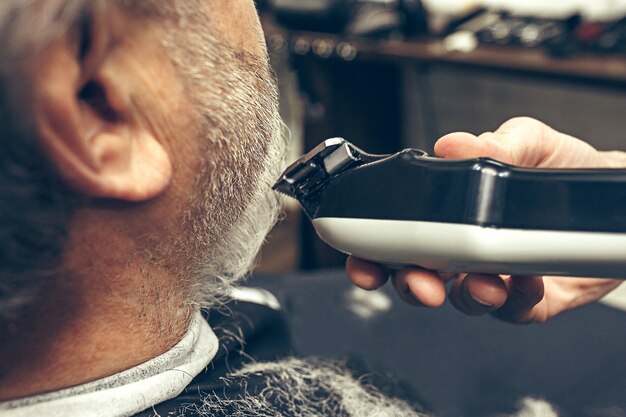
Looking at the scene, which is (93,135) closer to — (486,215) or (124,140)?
(124,140)

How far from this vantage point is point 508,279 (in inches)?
30.1

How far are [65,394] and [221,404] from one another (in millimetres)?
156

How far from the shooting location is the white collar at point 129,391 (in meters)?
0.56

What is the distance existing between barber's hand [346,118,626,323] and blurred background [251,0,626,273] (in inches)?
24.8

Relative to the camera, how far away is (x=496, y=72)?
1.64m

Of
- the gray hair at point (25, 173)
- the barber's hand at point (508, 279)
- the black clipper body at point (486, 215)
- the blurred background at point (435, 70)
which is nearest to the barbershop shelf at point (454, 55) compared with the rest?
the blurred background at point (435, 70)

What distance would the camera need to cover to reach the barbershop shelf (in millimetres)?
1431

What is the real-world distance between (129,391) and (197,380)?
0.11 meters

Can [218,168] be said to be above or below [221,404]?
above

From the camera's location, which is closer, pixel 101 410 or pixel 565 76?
pixel 101 410

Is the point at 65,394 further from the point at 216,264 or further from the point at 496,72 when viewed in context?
the point at 496,72

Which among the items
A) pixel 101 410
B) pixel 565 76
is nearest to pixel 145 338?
pixel 101 410

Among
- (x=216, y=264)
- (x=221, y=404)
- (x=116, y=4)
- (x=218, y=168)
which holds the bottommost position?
(x=221, y=404)

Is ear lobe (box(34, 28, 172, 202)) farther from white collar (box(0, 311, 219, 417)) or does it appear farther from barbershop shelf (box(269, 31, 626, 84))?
barbershop shelf (box(269, 31, 626, 84))
